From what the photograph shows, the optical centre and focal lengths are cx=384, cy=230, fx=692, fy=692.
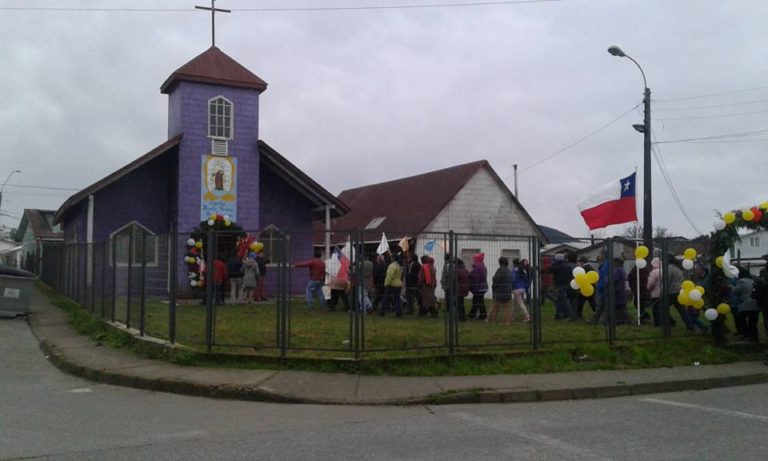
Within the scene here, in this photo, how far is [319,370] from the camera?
11.2 meters

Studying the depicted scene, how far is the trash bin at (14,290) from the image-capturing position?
61.9ft

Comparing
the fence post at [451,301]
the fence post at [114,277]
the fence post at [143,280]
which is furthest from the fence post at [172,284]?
the fence post at [451,301]

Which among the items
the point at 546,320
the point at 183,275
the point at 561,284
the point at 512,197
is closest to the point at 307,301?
the point at 183,275

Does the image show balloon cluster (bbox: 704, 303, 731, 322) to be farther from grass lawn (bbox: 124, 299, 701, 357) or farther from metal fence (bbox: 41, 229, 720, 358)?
grass lawn (bbox: 124, 299, 701, 357)

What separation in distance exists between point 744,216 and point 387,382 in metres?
8.34

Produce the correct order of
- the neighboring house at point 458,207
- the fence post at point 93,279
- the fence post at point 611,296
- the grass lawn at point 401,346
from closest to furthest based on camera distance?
1. the grass lawn at point 401,346
2. the fence post at point 611,296
3. the fence post at point 93,279
4. the neighboring house at point 458,207

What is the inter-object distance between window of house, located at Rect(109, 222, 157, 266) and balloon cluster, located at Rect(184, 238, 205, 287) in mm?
968

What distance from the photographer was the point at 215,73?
24688 millimetres

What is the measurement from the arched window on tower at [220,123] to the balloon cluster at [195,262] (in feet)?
42.2

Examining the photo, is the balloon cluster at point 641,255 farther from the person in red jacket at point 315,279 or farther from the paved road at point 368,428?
the person in red jacket at point 315,279

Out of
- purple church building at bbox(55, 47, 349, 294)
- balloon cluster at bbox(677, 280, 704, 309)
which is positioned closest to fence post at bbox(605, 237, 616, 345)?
A: balloon cluster at bbox(677, 280, 704, 309)

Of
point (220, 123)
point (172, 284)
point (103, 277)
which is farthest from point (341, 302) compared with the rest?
point (220, 123)

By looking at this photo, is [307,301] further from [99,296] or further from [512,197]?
[512,197]

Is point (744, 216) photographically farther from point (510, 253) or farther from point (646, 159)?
point (646, 159)
